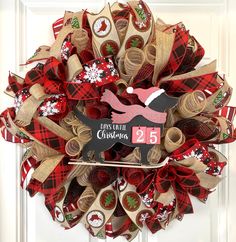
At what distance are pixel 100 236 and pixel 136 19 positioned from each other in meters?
0.54

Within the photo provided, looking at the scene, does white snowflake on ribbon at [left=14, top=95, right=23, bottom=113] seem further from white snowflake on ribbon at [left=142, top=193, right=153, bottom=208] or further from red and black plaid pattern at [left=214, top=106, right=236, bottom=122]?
red and black plaid pattern at [left=214, top=106, right=236, bottom=122]

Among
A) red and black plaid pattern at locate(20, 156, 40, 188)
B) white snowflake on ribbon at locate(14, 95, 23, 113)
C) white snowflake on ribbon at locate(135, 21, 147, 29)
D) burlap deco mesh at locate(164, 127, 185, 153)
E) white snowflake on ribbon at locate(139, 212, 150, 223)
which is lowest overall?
white snowflake on ribbon at locate(139, 212, 150, 223)

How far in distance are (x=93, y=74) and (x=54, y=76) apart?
0.33 feet

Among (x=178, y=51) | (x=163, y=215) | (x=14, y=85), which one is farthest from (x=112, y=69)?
(x=163, y=215)

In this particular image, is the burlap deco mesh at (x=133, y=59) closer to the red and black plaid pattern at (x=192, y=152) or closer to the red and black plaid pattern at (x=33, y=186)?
the red and black plaid pattern at (x=192, y=152)

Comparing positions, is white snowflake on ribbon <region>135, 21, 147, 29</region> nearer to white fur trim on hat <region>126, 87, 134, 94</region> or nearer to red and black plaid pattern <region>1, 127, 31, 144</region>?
white fur trim on hat <region>126, 87, 134, 94</region>

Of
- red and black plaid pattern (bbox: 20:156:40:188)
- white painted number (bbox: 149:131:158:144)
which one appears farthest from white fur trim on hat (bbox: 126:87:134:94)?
red and black plaid pattern (bbox: 20:156:40:188)

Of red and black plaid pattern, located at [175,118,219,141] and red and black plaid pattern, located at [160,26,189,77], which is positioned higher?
red and black plaid pattern, located at [160,26,189,77]

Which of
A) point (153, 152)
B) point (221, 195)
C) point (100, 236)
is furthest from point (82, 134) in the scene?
point (221, 195)

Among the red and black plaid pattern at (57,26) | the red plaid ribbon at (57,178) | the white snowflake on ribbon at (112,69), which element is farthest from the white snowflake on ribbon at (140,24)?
the red plaid ribbon at (57,178)

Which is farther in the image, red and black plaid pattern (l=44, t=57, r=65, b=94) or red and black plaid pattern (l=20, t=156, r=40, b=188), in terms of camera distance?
red and black plaid pattern (l=20, t=156, r=40, b=188)

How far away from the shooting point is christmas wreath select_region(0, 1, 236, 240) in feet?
2.93

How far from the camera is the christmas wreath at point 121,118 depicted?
893 mm

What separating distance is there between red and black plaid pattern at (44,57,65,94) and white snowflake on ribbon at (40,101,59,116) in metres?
0.03
